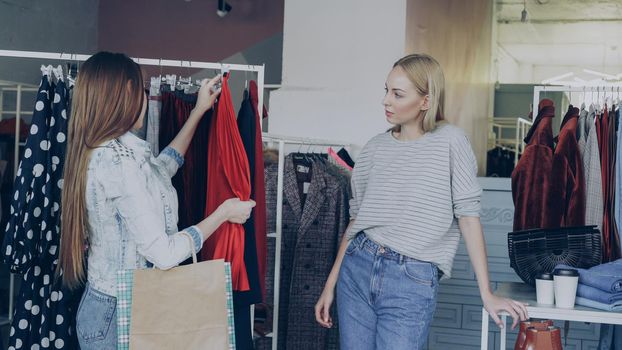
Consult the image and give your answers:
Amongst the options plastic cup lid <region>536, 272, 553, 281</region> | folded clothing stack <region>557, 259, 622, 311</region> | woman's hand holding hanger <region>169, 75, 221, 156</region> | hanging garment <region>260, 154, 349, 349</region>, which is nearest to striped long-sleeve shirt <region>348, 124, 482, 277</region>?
plastic cup lid <region>536, 272, 553, 281</region>

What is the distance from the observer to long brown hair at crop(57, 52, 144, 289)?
2.05 metres

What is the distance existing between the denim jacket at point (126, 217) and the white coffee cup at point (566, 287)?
1053 millimetres

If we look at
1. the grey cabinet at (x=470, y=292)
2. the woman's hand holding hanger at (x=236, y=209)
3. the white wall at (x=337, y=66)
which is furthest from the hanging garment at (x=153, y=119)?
the grey cabinet at (x=470, y=292)

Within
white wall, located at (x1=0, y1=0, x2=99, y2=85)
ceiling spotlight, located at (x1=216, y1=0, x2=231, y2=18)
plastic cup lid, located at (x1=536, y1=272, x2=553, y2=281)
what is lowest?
plastic cup lid, located at (x1=536, y1=272, x2=553, y2=281)

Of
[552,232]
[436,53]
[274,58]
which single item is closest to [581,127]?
[552,232]

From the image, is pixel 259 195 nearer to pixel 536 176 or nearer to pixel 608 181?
pixel 536 176

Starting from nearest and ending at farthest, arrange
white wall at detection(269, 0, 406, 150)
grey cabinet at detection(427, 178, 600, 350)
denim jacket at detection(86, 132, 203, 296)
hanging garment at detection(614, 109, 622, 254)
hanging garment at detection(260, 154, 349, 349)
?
denim jacket at detection(86, 132, 203, 296)
hanging garment at detection(614, 109, 622, 254)
hanging garment at detection(260, 154, 349, 349)
grey cabinet at detection(427, 178, 600, 350)
white wall at detection(269, 0, 406, 150)

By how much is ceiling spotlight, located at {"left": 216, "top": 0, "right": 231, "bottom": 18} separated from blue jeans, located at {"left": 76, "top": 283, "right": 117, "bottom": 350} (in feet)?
15.0

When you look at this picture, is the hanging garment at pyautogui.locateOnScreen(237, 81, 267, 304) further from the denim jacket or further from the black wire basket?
the black wire basket

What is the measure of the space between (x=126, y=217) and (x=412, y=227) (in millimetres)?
769

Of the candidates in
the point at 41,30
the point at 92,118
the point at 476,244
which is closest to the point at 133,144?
the point at 92,118

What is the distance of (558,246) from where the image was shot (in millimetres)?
2574

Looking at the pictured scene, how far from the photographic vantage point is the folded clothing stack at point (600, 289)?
2.35 m

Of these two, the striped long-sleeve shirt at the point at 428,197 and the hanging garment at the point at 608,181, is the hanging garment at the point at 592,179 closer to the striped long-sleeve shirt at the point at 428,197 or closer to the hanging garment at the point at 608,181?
the hanging garment at the point at 608,181
